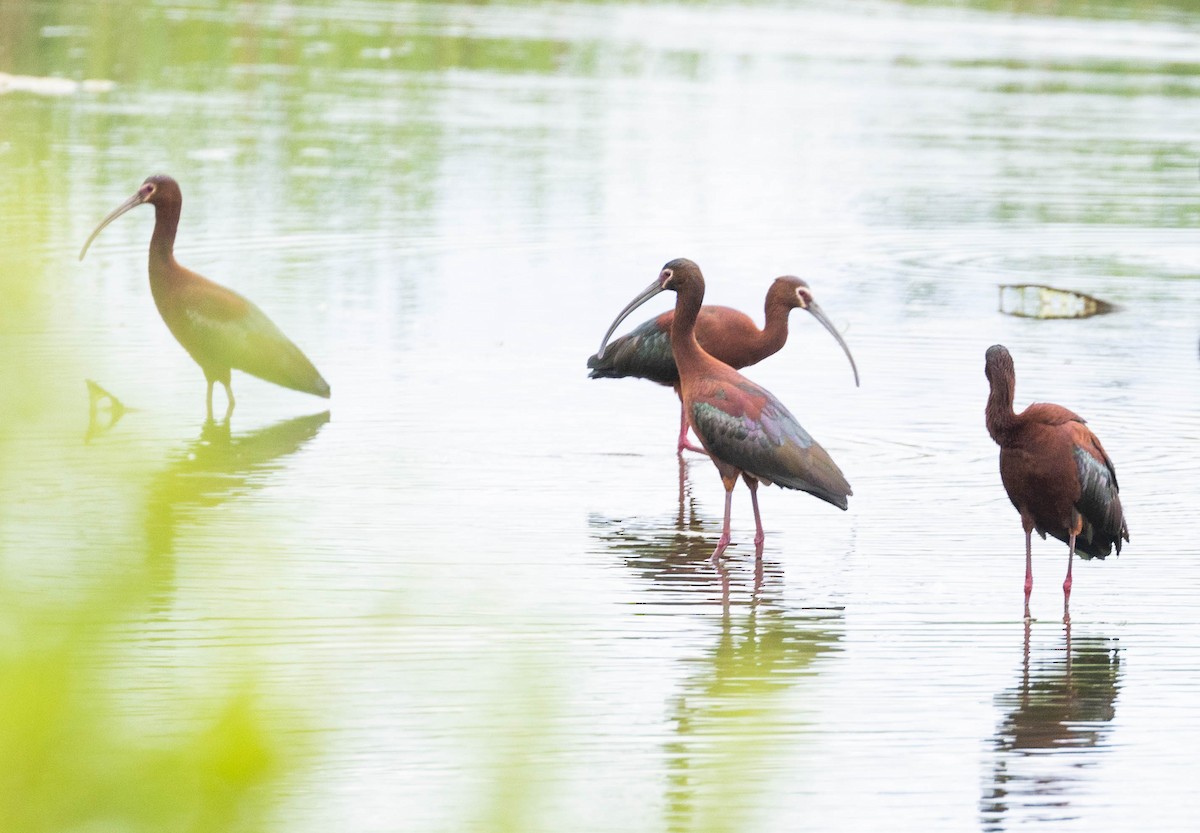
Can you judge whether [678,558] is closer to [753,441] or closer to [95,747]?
[753,441]

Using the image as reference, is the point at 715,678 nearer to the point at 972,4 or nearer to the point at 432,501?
the point at 432,501

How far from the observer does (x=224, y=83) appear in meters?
27.8

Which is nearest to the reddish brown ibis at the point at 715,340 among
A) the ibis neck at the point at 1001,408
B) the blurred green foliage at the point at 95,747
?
the ibis neck at the point at 1001,408

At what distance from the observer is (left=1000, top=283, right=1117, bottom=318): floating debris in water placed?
13992mm

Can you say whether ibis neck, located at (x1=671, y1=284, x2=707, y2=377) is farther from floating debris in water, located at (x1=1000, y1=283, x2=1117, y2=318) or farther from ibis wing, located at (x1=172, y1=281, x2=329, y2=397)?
floating debris in water, located at (x1=1000, y1=283, x2=1117, y2=318)

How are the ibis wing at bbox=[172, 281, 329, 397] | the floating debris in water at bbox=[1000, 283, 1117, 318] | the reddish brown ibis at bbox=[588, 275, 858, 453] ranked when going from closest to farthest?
the reddish brown ibis at bbox=[588, 275, 858, 453]
the ibis wing at bbox=[172, 281, 329, 397]
the floating debris in water at bbox=[1000, 283, 1117, 318]

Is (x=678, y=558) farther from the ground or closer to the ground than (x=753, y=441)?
closer to the ground

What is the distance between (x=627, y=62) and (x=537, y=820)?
3205 centimetres

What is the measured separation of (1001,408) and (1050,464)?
0.84 feet

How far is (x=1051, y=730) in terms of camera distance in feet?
20.1

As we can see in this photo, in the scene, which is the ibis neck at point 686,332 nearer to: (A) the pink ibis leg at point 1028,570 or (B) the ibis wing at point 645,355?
(B) the ibis wing at point 645,355

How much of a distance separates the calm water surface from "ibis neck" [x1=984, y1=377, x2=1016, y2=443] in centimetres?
72

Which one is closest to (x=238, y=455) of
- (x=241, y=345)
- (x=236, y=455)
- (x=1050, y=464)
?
(x=236, y=455)

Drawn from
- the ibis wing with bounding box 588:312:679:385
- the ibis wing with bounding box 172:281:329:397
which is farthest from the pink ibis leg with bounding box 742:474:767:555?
the ibis wing with bounding box 172:281:329:397
